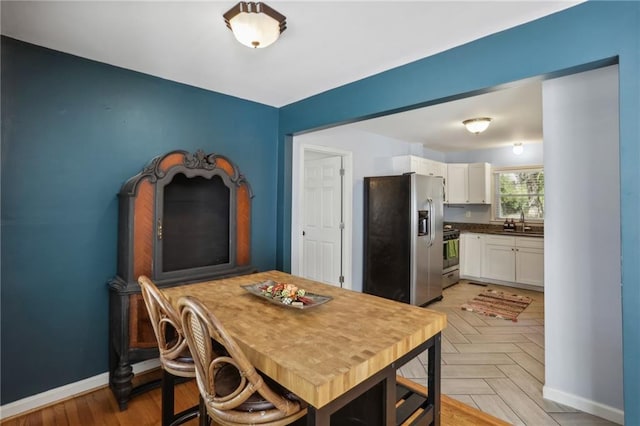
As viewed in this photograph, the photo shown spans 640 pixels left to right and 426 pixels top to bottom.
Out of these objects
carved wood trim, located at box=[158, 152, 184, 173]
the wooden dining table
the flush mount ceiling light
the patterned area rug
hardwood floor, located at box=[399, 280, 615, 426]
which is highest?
the flush mount ceiling light

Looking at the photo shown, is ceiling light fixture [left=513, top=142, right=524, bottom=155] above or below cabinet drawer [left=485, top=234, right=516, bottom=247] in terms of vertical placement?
above

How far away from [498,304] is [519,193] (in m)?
2.38

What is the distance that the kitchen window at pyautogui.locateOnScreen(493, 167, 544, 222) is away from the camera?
5.49m

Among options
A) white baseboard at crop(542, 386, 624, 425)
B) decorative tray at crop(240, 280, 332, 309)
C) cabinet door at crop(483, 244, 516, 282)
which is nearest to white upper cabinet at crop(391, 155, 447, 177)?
cabinet door at crop(483, 244, 516, 282)

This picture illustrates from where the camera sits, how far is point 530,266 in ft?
16.4

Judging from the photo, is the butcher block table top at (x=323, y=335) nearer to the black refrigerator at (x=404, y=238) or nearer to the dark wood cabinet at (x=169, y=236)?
the dark wood cabinet at (x=169, y=236)

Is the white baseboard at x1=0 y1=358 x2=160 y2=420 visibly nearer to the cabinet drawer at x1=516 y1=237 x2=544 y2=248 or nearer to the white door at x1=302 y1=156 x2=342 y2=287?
the white door at x1=302 y1=156 x2=342 y2=287

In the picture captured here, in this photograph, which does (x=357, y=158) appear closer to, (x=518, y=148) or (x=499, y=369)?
(x=499, y=369)

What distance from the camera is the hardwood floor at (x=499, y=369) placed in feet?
6.90

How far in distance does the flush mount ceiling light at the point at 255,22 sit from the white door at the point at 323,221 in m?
2.62

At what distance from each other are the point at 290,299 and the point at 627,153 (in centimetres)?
→ 174

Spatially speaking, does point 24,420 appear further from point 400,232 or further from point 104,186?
point 400,232

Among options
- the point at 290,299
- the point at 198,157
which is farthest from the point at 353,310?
the point at 198,157

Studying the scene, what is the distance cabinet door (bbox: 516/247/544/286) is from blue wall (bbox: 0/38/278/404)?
528 centimetres
